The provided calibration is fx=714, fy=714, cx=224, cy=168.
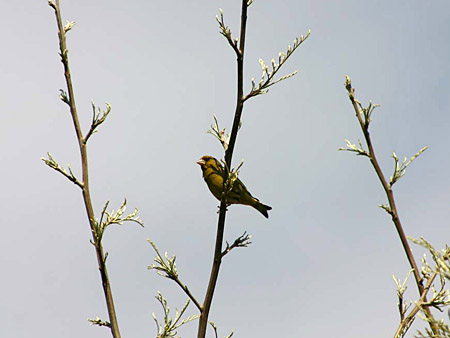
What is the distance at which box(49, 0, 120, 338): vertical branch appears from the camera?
3051 millimetres

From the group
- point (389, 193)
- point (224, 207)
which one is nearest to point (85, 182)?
point (224, 207)

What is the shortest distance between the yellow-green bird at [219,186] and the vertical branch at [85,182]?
4178 millimetres

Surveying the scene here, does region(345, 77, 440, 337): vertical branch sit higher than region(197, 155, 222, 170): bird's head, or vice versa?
region(197, 155, 222, 170): bird's head

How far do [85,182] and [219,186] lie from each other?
4838 millimetres

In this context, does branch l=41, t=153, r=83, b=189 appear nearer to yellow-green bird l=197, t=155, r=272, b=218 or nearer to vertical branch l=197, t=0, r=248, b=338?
vertical branch l=197, t=0, r=248, b=338

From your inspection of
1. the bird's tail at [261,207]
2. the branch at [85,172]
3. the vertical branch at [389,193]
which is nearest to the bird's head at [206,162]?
the bird's tail at [261,207]

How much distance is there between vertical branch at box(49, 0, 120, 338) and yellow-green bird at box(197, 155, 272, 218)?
4.18 meters

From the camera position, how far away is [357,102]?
2969 mm

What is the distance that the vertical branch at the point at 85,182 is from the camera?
10.0 ft

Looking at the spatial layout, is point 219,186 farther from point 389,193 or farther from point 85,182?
point 389,193

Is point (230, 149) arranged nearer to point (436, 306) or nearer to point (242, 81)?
point (242, 81)

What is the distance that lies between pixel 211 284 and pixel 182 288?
0.44 meters

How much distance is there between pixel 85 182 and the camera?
10.8 ft

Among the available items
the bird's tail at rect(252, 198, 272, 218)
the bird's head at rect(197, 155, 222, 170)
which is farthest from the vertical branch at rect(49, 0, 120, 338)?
the bird's tail at rect(252, 198, 272, 218)
